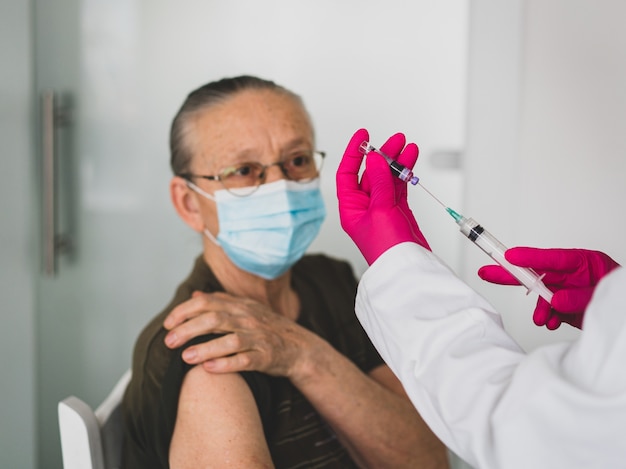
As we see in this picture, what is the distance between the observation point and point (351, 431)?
4.03 feet

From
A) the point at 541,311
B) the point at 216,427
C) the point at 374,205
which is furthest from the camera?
the point at 216,427

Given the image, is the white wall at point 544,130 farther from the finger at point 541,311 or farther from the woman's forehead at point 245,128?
the woman's forehead at point 245,128

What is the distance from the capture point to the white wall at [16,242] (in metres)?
1.91

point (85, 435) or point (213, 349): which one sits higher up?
point (213, 349)

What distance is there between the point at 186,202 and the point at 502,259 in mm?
776

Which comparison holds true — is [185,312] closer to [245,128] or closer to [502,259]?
[245,128]

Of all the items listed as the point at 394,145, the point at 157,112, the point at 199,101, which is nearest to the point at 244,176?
the point at 199,101

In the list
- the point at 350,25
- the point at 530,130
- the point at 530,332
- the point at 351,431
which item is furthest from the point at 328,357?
the point at 350,25

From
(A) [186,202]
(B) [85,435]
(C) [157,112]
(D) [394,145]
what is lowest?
(B) [85,435]

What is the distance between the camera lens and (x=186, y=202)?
1.45m

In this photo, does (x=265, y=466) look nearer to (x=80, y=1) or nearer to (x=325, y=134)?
(x=325, y=134)

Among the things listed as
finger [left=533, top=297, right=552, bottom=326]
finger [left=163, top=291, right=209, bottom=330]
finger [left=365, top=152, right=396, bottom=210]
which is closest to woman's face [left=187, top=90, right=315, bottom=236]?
finger [left=163, top=291, right=209, bottom=330]

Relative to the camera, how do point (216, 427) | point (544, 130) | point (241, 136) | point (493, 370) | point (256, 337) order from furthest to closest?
point (544, 130) < point (241, 136) < point (256, 337) < point (216, 427) < point (493, 370)

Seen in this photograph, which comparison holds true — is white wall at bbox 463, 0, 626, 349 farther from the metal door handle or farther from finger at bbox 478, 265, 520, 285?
the metal door handle
